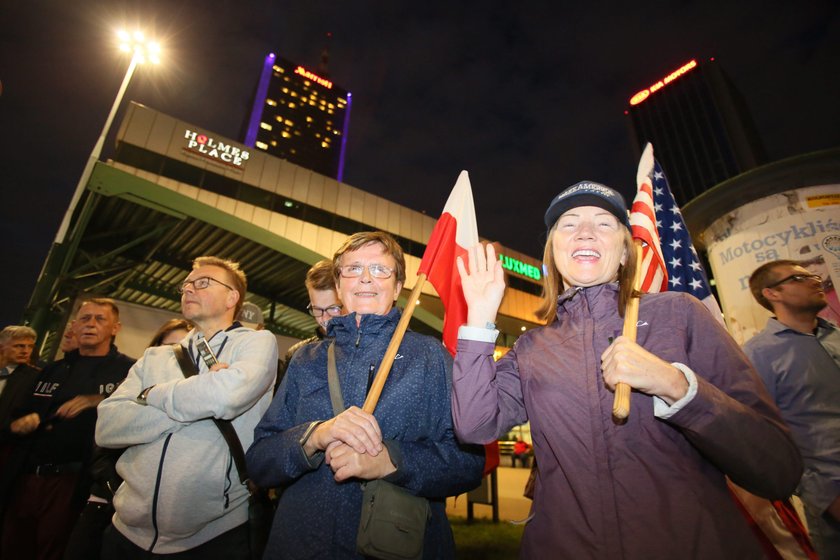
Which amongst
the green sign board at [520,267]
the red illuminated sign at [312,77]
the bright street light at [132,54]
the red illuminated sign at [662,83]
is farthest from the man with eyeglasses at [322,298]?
the red illuminated sign at [662,83]

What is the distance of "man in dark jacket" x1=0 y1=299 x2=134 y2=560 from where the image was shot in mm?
3486

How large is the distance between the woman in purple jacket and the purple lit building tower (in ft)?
299

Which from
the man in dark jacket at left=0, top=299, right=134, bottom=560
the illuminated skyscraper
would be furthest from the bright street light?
the illuminated skyscraper

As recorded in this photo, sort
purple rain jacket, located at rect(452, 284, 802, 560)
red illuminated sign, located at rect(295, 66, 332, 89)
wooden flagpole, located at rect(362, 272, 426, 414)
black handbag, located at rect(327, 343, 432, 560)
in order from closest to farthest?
purple rain jacket, located at rect(452, 284, 802, 560), black handbag, located at rect(327, 343, 432, 560), wooden flagpole, located at rect(362, 272, 426, 414), red illuminated sign, located at rect(295, 66, 332, 89)

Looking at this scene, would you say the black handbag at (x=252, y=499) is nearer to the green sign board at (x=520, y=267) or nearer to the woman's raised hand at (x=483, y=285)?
the woman's raised hand at (x=483, y=285)

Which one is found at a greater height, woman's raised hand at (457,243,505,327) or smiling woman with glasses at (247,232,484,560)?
woman's raised hand at (457,243,505,327)

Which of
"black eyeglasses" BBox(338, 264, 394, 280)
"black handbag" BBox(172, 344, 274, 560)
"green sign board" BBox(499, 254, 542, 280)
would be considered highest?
"green sign board" BBox(499, 254, 542, 280)

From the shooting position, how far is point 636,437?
140 cm

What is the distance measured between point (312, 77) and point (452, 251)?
110681 millimetres

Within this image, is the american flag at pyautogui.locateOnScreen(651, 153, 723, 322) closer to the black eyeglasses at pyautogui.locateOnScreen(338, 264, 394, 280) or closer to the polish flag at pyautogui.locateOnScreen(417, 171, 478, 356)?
the polish flag at pyautogui.locateOnScreen(417, 171, 478, 356)

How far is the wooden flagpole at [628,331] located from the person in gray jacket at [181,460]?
7.12 ft

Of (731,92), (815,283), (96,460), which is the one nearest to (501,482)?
(815,283)

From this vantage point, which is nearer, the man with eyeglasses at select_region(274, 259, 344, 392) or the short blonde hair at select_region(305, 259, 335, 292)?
the man with eyeglasses at select_region(274, 259, 344, 392)

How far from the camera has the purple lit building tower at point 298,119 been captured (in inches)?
3430
